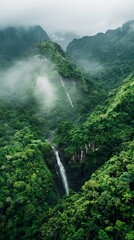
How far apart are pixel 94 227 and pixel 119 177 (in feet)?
28.7

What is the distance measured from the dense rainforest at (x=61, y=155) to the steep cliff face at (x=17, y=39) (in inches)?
1899

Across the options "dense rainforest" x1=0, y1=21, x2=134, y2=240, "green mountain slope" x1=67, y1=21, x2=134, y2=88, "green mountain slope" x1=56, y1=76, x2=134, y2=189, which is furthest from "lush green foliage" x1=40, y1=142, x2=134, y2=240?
"green mountain slope" x1=67, y1=21, x2=134, y2=88

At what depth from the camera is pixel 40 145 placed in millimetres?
65062

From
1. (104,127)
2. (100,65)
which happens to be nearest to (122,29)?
(100,65)

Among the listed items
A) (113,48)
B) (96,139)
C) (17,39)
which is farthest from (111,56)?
(96,139)

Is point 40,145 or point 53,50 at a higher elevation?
point 53,50

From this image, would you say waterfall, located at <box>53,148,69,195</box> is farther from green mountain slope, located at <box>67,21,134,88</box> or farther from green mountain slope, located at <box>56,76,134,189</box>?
green mountain slope, located at <box>67,21,134,88</box>

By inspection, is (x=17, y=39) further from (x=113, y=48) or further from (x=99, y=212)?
(x=99, y=212)

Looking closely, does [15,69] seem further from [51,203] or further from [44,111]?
[51,203]

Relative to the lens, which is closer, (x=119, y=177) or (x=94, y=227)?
(x=94, y=227)

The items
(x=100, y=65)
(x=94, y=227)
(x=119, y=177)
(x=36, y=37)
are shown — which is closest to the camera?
(x=94, y=227)

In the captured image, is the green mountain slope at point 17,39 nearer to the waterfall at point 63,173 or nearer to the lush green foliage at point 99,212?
the waterfall at point 63,173

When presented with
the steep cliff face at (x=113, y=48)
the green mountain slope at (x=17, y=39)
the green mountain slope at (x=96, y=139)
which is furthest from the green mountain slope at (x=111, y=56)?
the green mountain slope at (x=96, y=139)

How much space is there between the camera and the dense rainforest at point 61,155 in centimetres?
4388
